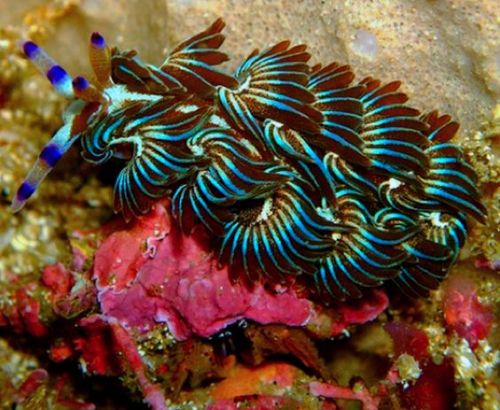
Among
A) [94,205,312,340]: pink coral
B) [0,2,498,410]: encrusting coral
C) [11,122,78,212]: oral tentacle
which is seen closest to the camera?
[11,122,78,212]: oral tentacle

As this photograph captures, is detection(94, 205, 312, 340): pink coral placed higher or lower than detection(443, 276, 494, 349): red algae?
lower

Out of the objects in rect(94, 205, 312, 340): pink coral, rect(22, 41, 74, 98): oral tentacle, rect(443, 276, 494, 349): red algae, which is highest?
rect(443, 276, 494, 349): red algae

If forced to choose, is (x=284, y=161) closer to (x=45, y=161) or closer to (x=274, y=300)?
(x=274, y=300)

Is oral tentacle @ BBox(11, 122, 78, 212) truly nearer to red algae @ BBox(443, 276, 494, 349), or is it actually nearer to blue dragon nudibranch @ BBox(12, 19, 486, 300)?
blue dragon nudibranch @ BBox(12, 19, 486, 300)

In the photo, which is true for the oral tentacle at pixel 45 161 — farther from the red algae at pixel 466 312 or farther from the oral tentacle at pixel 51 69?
the red algae at pixel 466 312

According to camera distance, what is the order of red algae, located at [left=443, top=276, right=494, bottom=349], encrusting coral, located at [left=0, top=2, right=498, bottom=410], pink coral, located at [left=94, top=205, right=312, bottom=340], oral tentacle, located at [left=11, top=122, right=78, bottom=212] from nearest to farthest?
oral tentacle, located at [left=11, top=122, right=78, bottom=212] < encrusting coral, located at [left=0, top=2, right=498, bottom=410] < pink coral, located at [left=94, top=205, right=312, bottom=340] < red algae, located at [left=443, top=276, right=494, bottom=349]

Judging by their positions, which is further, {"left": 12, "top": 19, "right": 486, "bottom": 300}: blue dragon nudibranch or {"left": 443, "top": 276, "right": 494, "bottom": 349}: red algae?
{"left": 443, "top": 276, "right": 494, "bottom": 349}: red algae

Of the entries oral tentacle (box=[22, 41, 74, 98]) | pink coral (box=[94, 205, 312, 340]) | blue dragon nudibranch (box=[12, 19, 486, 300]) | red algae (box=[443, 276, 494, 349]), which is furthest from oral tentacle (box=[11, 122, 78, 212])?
red algae (box=[443, 276, 494, 349])

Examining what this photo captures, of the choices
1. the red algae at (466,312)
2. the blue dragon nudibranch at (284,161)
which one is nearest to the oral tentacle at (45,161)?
the blue dragon nudibranch at (284,161)
